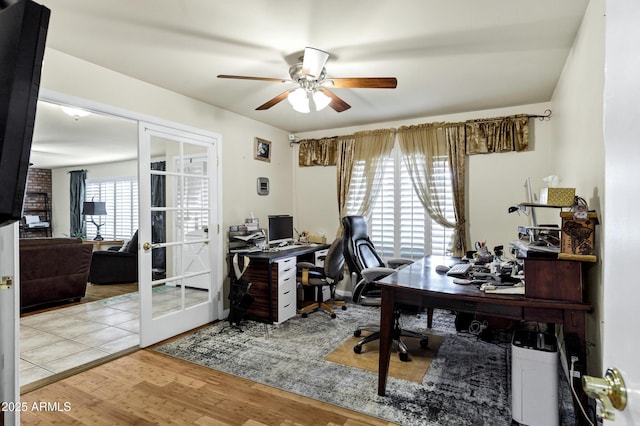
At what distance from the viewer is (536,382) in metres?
1.88

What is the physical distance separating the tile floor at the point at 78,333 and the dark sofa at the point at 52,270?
25 centimetres

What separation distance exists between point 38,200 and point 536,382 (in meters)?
10.6

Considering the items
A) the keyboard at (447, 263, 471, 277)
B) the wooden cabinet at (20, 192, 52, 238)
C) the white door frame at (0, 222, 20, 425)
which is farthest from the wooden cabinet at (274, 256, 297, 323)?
the wooden cabinet at (20, 192, 52, 238)

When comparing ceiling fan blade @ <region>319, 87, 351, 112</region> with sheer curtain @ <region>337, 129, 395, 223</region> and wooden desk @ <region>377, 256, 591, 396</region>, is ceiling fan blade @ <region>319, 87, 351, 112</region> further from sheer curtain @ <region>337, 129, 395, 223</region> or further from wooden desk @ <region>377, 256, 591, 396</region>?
sheer curtain @ <region>337, 129, 395, 223</region>

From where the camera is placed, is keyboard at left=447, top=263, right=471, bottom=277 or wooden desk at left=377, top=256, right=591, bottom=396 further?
keyboard at left=447, top=263, right=471, bottom=277

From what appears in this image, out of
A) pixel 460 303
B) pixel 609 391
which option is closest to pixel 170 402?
pixel 460 303

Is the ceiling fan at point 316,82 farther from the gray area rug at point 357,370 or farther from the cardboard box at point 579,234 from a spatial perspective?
the gray area rug at point 357,370

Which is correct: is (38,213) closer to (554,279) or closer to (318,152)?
(318,152)

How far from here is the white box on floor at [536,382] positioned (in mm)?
1848

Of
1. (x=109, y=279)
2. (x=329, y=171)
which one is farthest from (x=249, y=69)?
(x=109, y=279)

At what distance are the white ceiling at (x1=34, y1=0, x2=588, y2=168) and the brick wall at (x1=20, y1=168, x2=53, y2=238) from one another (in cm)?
752

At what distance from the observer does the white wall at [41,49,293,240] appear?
263cm

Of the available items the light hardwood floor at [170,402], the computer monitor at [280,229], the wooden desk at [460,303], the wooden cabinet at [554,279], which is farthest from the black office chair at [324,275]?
the wooden cabinet at [554,279]

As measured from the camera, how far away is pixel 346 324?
374 centimetres
